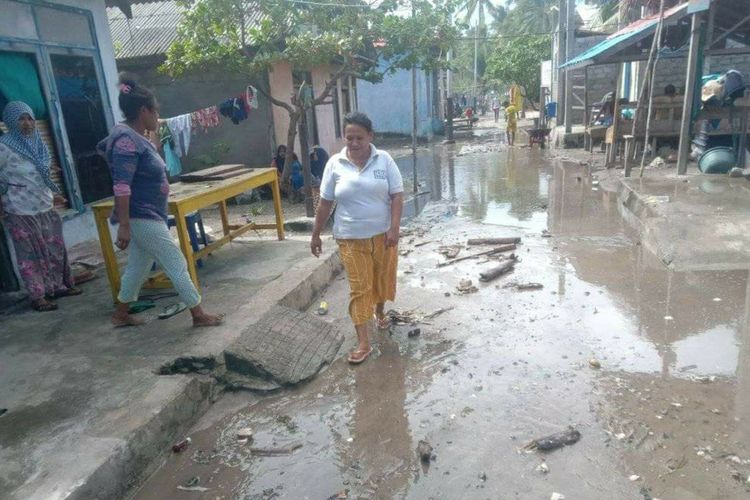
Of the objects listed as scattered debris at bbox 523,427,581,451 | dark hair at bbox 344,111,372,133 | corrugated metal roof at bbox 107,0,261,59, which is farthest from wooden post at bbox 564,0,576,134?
scattered debris at bbox 523,427,581,451

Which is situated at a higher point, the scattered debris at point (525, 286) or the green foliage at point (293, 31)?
the green foliage at point (293, 31)

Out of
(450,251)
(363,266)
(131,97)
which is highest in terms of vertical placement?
(131,97)

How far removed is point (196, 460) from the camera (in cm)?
293

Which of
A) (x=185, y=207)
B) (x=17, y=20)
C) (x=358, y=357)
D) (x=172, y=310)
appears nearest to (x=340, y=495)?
(x=358, y=357)

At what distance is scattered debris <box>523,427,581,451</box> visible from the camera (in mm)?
2826

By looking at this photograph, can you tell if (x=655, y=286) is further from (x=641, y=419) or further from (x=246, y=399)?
(x=246, y=399)

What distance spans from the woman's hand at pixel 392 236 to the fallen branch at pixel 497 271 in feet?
6.10

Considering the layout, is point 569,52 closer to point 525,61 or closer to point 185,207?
point 525,61

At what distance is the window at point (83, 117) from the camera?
239 inches

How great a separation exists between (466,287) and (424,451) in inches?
107

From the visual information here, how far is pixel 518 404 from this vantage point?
10.7 feet

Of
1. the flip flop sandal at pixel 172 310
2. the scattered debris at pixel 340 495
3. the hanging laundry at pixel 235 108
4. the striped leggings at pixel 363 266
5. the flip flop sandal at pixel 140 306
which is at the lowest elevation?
the scattered debris at pixel 340 495

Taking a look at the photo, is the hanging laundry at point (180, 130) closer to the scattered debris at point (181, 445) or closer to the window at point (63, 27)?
the window at point (63, 27)

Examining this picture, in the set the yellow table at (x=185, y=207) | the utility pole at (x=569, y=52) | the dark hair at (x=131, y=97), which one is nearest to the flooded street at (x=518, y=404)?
the yellow table at (x=185, y=207)
